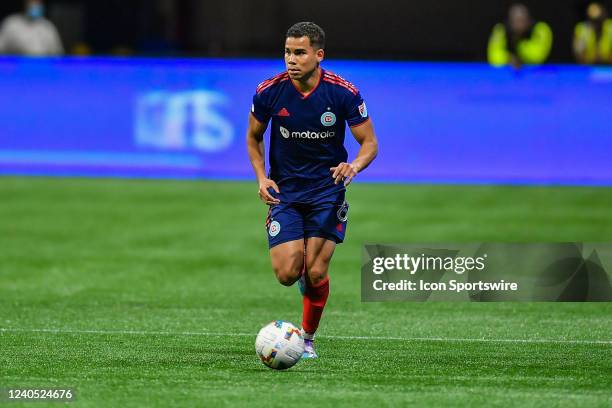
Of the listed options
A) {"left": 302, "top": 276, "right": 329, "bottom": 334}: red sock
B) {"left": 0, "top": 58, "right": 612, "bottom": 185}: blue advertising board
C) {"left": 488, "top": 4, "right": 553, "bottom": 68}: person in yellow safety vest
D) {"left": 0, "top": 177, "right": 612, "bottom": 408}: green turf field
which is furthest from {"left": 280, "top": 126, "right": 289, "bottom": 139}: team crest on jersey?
{"left": 488, "top": 4, "right": 553, "bottom": 68}: person in yellow safety vest

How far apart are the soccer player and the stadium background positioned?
2.17 ft

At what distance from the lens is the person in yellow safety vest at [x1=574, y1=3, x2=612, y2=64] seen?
2186 centimetres

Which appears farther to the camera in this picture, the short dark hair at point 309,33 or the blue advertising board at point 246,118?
the blue advertising board at point 246,118

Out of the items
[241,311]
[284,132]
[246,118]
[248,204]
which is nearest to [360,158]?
[284,132]

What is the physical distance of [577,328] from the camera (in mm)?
11055

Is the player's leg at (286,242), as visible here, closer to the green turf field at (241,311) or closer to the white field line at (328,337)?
the green turf field at (241,311)

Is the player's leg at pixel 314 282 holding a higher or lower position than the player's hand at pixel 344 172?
lower

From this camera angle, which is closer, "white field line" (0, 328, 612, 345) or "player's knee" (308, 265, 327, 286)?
"player's knee" (308, 265, 327, 286)

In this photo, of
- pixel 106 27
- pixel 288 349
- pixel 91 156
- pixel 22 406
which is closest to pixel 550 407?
pixel 288 349

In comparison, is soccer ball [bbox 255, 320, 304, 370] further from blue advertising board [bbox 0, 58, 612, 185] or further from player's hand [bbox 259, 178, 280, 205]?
blue advertising board [bbox 0, 58, 612, 185]

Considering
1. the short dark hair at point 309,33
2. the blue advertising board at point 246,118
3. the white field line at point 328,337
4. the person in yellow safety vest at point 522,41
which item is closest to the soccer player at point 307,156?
the short dark hair at point 309,33

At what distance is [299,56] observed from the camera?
9.41 metres

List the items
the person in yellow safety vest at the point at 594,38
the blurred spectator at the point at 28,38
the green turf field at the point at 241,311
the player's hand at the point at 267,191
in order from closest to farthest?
the green turf field at the point at 241,311
the player's hand at the point at 267,191
the person in yellow safety vest at the point at 594,38
the blurred spectator at the point at 28,38

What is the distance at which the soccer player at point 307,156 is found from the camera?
947 cm
